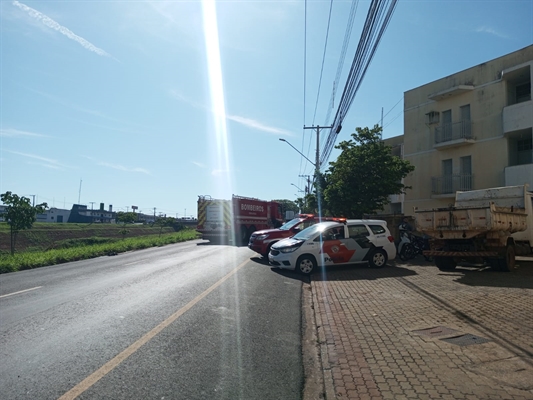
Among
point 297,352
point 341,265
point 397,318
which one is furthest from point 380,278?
point 297,352

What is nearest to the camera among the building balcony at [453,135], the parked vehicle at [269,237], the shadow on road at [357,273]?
the shadow on road at [357,273]

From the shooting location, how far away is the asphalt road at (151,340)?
4340 millimetres

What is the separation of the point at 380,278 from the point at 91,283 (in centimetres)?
785

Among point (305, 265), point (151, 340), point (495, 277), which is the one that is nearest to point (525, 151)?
point (495, 277)

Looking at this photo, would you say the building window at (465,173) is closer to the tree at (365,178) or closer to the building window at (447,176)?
the building window at (447,176)

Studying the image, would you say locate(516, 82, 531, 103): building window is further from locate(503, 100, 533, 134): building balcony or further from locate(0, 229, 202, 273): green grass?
locate(0, 229, 202, 273): green grass

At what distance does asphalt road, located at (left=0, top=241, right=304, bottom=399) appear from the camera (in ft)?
14.2

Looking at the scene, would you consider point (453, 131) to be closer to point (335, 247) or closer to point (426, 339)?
point (335, 247)

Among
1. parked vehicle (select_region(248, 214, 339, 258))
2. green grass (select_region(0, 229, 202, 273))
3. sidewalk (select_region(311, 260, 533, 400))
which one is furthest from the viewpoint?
parked vehicle (select_region(248, 214, 339, 258))

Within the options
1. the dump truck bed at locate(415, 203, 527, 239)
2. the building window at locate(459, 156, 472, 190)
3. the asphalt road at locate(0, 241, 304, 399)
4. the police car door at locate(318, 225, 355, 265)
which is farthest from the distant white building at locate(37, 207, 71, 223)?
the dump truck bed at locate(415, 203, 527, 239)

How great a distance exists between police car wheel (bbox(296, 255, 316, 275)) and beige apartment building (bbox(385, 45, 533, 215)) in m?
13.5

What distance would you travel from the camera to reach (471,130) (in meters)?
23.8

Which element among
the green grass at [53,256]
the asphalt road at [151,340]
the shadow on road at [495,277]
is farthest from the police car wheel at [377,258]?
the green grass at [53,256]

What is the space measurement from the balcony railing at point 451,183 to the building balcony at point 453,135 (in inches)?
71.5
